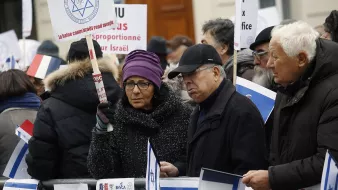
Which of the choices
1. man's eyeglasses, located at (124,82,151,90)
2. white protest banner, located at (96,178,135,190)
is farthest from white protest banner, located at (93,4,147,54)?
white protest banner, located at (96,178,135,190)

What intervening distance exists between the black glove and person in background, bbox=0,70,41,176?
1.56 m

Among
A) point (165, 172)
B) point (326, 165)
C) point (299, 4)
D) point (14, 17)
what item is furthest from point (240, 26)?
point (14, 17)

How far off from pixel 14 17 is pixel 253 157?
52.8ft

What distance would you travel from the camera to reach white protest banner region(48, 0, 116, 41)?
21.9 feet

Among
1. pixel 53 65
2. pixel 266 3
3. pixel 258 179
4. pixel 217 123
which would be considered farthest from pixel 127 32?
pixel 266 3

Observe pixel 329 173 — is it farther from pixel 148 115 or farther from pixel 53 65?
pixel 53 65

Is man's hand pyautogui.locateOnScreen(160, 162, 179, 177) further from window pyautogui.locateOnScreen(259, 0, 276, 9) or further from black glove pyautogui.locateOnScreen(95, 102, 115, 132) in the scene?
window pyautogui.locateOnScreen(259, 0, 276, 9)

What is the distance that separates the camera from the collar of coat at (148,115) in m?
6.34

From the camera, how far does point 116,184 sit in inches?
252

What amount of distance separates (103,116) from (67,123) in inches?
21.7

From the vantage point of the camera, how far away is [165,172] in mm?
6160

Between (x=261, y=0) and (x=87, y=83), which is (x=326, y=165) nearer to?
(x=87, y=83)

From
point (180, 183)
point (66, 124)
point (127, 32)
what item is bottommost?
point (180, 183)

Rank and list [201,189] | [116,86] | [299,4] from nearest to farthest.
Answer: [201,189] → [116,86] → [299,4]
